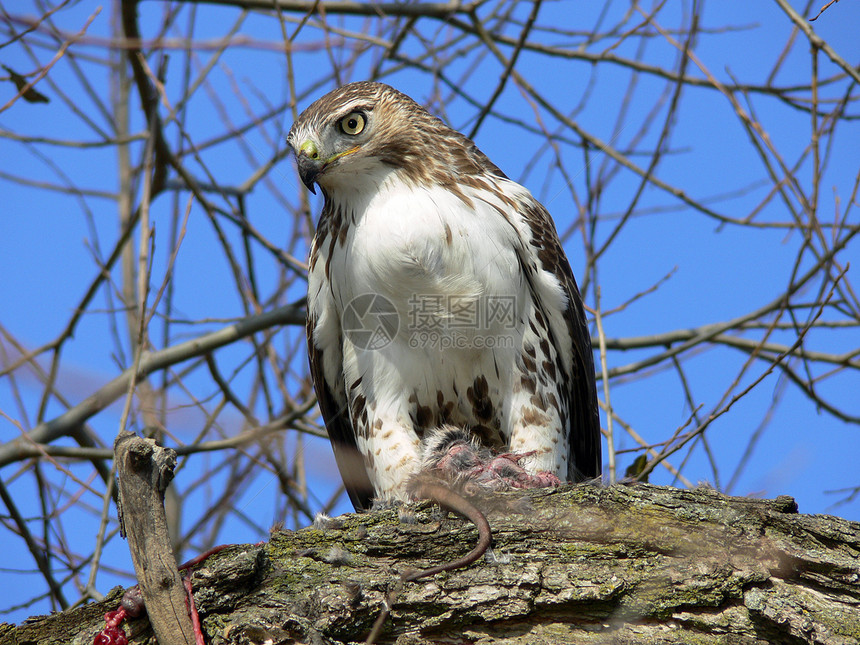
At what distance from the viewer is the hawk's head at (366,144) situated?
13.5ft

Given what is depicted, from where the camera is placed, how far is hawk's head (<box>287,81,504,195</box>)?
13.5 ft

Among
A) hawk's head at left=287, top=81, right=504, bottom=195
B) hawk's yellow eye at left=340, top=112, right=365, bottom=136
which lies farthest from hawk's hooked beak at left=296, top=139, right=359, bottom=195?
hawk's yellow eye at left=340, top=112, right=365, bottom=136

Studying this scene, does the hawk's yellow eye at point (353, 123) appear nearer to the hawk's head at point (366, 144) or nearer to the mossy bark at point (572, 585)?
the hawk's head at point (366, 144)

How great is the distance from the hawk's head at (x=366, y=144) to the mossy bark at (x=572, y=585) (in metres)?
1.90

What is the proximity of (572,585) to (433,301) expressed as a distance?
1.58 metres

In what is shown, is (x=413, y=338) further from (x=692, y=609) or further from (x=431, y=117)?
(x=692, y=609)

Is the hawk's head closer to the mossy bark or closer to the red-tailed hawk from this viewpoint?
the red-tailed hawk

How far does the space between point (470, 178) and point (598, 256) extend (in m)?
1.02

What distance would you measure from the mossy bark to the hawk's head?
1897mm

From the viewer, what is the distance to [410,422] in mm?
4211

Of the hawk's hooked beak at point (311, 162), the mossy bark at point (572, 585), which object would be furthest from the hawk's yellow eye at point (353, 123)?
the mossy bark at point (572, 585)

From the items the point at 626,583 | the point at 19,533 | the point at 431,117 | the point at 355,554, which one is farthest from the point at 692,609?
the point at 19,533

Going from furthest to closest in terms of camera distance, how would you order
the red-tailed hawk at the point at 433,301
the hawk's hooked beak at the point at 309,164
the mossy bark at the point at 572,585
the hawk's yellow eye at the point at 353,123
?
1. the hawk's yellow eye at the point at 353,123
2. the hawk's hooked beak at the point at 309,164
3. the red-tailed hawk at the point at 433,301
4. the mossy bark at the point at 572,585

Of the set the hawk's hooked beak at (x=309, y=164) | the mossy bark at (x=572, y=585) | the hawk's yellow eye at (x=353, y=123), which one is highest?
the hawk's yellow eye at (x=353, y=123)
